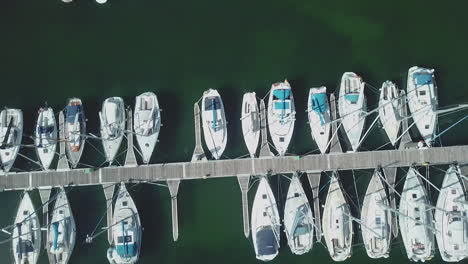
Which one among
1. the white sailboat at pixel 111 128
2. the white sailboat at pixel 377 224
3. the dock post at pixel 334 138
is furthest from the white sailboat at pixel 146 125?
the white sailboat at pixel 377 224

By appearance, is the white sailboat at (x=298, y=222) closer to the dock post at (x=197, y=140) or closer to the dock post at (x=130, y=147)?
the dock post at (x=197, y=140)

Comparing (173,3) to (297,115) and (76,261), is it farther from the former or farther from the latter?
(76,261)

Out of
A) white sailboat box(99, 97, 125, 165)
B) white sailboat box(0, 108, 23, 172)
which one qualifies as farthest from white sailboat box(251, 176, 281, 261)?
white sailboat box(0, 108, 23, 172)

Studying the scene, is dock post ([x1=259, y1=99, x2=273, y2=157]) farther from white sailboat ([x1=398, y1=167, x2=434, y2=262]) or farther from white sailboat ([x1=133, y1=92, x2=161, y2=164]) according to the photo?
white sailboat ([x1=398, y1=167, x2=434, y2=262])

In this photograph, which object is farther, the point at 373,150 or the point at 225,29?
the point at 225,29

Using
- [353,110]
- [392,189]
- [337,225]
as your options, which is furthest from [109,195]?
[392,189]

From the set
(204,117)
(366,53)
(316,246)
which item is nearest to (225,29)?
(204,117)

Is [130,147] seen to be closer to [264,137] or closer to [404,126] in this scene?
[264,137]
